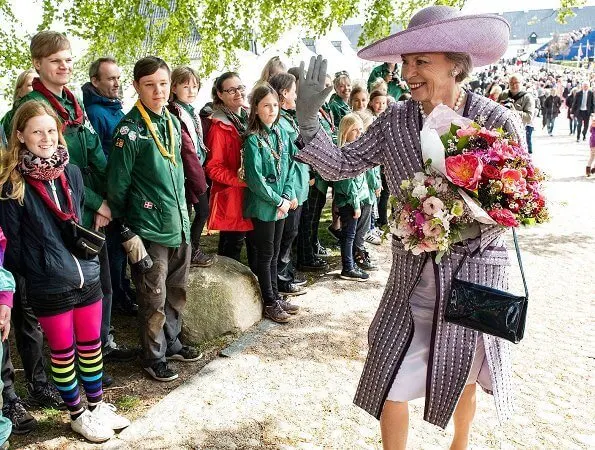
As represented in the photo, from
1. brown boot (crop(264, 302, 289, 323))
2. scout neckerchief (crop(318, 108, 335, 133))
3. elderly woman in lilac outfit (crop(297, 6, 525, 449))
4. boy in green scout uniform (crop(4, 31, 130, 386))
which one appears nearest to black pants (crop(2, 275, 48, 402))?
boy in green scout uniform (crop(4, 31, 130, 386))

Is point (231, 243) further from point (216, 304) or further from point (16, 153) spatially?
point (16, 153)

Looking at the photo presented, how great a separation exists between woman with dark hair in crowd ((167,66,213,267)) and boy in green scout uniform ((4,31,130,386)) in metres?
0.65

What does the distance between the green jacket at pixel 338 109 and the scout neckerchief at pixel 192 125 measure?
8.09 feet

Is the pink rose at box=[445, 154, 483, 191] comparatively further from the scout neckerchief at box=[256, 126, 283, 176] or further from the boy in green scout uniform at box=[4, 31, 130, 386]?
the scout neckerchief at box=[256, 126, 283, 176]

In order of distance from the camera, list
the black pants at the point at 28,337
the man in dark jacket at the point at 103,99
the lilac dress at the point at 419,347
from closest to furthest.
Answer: the lilac dress at the point at 419,347 → the black pants at the point at 28,337 → the man in dark jacket at the point at 103,99

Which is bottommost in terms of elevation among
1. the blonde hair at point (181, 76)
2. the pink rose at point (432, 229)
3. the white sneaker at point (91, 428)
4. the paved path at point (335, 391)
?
the paved path at point (335, 391)

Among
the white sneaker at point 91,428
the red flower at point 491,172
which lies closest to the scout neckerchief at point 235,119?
the white sneaker at point 91,428

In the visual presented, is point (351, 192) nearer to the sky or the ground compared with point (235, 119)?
nearer to the ground

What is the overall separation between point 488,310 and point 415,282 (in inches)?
13.9

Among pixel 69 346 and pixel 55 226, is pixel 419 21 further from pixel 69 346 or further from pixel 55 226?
pixel 69 346

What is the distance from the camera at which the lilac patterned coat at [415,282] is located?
8.65 feet

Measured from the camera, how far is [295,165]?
5258mm

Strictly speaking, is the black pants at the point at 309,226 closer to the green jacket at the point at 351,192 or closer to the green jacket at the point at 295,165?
the green jacket at the point at 351,192

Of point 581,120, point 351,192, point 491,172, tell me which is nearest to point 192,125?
point 351,192
